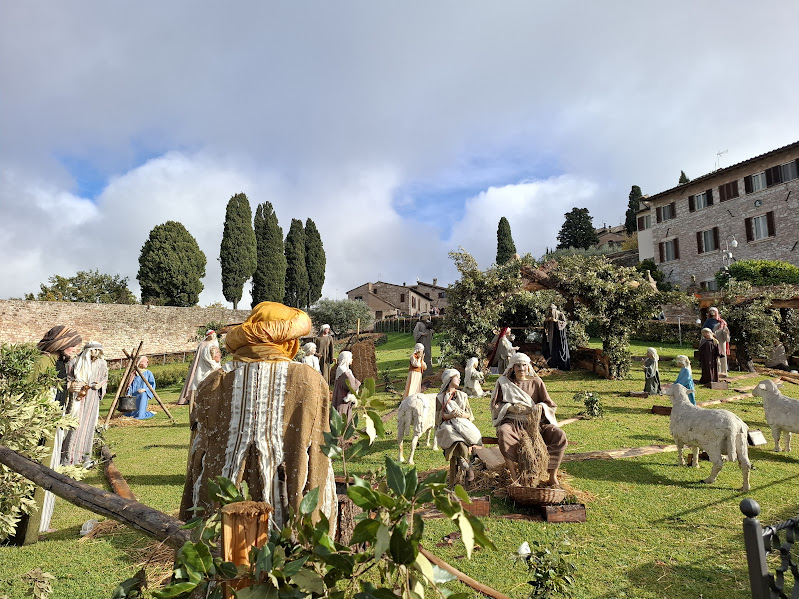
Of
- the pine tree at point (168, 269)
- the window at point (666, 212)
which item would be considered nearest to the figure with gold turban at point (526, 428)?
the window at point (666, 212)

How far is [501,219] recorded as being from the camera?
185ft

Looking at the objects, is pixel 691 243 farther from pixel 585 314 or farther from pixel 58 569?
pixel 58 569

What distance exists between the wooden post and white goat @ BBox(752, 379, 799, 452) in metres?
8.89

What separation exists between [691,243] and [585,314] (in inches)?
910

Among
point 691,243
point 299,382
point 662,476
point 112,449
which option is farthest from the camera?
point 691,243

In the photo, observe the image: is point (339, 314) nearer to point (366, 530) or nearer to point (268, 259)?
point (268, 259)

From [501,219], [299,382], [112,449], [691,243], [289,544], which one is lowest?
[112,449]

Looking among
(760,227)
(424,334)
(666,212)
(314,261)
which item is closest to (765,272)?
(760,227)

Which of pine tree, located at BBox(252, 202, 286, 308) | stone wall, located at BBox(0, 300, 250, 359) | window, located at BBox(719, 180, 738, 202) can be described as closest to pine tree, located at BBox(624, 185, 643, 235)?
window, located at BBox(719, 180, 738, 202)

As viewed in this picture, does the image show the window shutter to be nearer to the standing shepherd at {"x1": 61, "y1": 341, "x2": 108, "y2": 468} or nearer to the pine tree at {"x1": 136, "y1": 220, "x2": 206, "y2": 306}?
the standing shepherd at {"x1": 61, "y1": 341, "x2": 108, "y2": 468}

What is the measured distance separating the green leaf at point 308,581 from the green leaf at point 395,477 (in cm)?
33

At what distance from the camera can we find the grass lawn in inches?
166

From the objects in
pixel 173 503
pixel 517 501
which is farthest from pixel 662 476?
pixel 173 503

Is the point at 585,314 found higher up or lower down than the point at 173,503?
higher up
